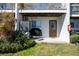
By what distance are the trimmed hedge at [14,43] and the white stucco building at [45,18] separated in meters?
4.68

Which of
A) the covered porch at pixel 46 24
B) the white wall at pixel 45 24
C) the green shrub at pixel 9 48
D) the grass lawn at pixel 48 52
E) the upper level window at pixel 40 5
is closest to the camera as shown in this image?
the grass lawn at pixel 48 52

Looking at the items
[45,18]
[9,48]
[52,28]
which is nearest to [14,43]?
[9,48]

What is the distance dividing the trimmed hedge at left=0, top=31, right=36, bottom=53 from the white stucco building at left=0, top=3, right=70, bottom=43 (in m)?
4.68

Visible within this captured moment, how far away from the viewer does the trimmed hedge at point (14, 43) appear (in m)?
14.0

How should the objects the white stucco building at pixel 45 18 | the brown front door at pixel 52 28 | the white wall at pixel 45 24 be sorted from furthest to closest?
the brown front door at pixel 52 28, the white wall at pixel 45 24, the white stucco building at pixel 45 18

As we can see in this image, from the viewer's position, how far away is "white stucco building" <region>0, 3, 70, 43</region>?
2122 cm

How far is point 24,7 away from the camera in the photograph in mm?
21844

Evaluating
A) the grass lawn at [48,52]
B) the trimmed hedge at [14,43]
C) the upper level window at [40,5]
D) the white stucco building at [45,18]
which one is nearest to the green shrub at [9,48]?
the trimmed hedge at [14,43]

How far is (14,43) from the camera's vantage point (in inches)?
589

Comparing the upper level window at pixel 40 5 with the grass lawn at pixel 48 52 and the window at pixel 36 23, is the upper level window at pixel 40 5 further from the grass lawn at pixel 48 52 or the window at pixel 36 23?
the grass lawn at pixel 48 52

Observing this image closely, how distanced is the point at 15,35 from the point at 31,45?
1450 millimetres

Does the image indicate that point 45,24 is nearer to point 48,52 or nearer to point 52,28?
point 52,28

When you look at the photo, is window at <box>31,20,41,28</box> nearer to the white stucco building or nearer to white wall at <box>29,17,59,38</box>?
the white stucco building

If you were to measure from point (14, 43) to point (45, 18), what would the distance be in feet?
34.8
